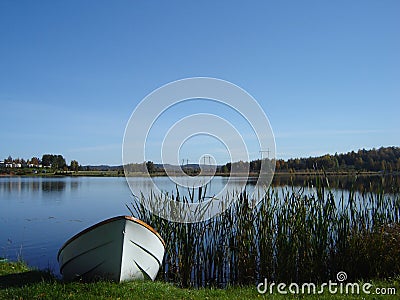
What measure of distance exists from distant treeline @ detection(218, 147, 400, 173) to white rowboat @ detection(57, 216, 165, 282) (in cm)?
364

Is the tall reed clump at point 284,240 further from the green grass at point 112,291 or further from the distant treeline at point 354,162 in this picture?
the distant treeline at point 354,162

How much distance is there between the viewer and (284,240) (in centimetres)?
681

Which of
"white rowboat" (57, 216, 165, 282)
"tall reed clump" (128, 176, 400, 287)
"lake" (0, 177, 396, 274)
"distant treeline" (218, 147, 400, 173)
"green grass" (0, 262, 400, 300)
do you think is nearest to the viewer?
"green grass" (0, 262, 400, 300)

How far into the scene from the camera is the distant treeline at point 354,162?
1167cm

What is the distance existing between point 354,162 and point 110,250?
50.4ft

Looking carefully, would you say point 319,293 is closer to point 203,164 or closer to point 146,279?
point 146,279

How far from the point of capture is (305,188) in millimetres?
7891

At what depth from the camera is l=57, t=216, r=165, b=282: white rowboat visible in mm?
5746

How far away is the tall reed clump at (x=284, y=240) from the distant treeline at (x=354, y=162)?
2.17m

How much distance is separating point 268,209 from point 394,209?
2.53m

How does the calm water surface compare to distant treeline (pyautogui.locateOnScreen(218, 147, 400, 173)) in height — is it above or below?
below

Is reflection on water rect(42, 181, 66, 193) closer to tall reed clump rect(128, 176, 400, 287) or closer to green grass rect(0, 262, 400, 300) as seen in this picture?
tall reed clump rect(128, 176, 400, 287)
